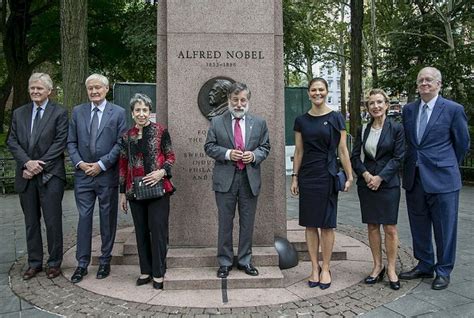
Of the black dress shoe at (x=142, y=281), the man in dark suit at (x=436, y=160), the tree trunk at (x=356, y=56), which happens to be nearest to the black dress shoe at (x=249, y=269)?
the black dress shoe at (x=142, y=281)

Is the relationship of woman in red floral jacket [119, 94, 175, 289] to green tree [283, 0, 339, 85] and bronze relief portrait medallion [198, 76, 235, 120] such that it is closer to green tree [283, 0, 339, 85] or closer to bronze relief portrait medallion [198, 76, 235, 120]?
bronze relief portrait medallion [198, 76, 235, 120]

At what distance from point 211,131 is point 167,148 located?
1.53 ft

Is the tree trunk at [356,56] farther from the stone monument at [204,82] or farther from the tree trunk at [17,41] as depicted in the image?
the tree trunk at [17,41]

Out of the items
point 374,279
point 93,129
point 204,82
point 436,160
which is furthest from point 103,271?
point 436,160

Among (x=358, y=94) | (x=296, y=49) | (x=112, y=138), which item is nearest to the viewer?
(x=112, y=138)

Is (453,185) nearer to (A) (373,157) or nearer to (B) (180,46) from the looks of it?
(A) (373,157)

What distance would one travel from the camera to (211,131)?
15.5 ft

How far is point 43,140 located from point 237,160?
7.01 feet

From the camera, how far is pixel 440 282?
15.8 feet

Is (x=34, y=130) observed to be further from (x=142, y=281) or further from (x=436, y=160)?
(x=436, y=160)

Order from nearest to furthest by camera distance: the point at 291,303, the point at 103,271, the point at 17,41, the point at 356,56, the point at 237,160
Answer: the point at 291,303 → the point at 237,160 → the point at 103,271 → the point at 356,56 → the point at 17,41

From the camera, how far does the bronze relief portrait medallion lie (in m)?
5.45

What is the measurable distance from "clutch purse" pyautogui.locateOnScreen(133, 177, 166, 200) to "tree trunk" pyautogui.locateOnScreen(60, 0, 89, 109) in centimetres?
829

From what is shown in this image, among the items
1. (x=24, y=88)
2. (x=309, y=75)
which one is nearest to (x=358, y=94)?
(x=24, y=88)
